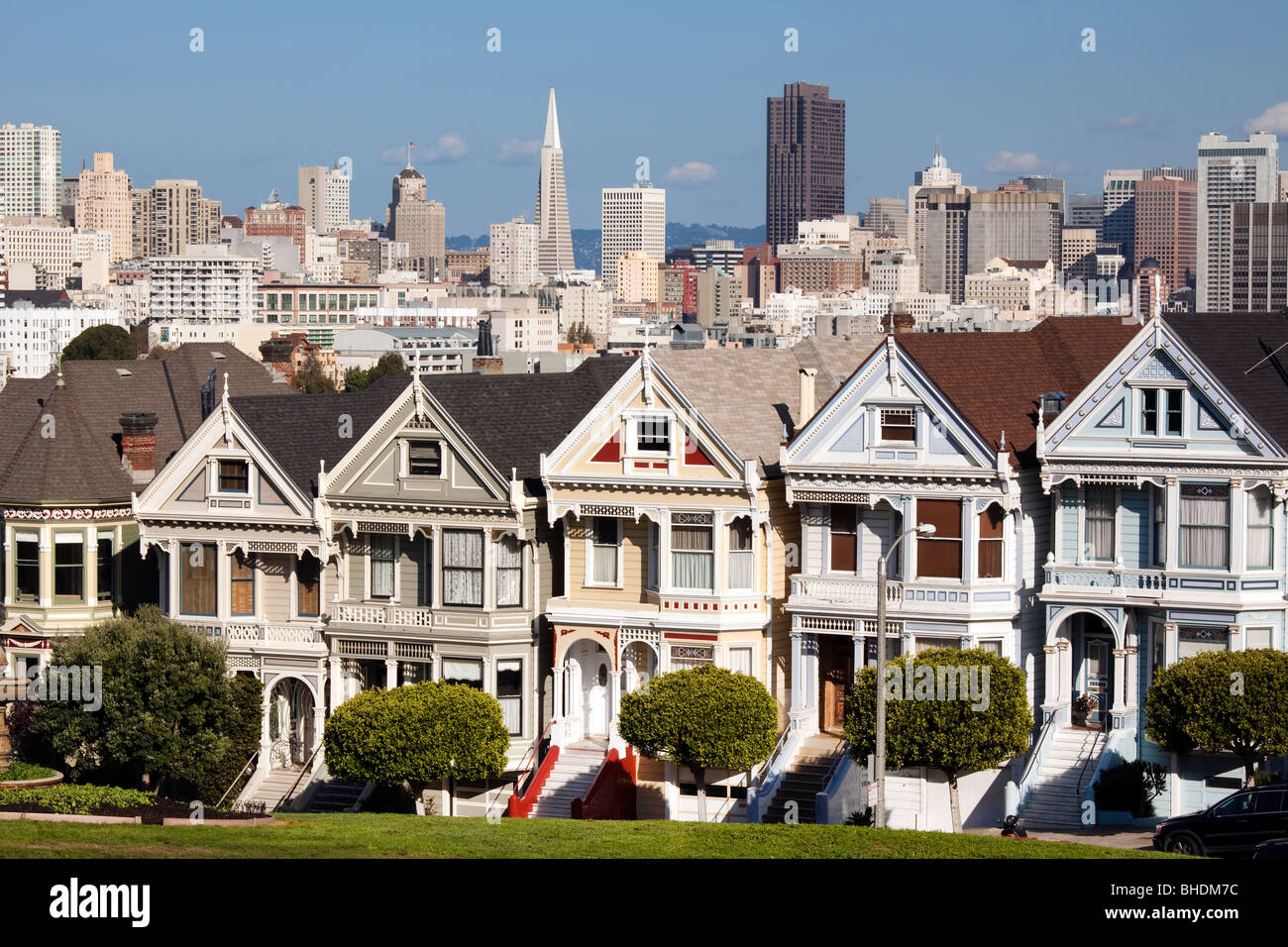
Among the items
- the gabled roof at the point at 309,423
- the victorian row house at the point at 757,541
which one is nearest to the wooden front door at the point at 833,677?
the victorian row house at the point at 757,541

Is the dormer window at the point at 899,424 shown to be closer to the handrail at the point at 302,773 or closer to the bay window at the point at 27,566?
the handrail at the point at 302,773

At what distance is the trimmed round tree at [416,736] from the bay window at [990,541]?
9.42 meters

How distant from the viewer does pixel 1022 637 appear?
140ft

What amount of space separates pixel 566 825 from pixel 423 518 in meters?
11.1

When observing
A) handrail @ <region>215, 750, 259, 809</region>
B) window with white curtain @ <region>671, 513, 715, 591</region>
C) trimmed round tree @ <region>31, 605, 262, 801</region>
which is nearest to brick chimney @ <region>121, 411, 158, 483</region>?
trimmed round tree @ <region>31, 605, 262, 801</region>

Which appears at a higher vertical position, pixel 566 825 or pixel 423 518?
pixel 423 518

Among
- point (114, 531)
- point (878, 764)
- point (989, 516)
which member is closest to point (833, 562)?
point (989, 516)

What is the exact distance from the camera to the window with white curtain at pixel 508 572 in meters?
46.5

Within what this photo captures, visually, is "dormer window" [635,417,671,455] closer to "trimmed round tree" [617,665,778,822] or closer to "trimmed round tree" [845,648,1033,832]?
"trimmed round tree" [617,665,778,822]

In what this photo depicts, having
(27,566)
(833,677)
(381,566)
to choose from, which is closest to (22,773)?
(27,566)
